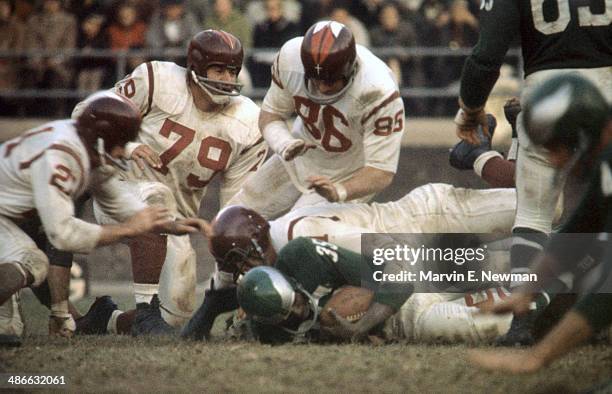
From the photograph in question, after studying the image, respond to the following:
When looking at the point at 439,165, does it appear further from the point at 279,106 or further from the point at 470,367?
the point at 470,367

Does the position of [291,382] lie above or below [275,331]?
above

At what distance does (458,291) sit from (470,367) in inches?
48.2

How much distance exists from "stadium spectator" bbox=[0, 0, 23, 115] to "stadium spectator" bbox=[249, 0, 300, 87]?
2.60 metres

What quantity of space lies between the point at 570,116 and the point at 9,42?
944 cm

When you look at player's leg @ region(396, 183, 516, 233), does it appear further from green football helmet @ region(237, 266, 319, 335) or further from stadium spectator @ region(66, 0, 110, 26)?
stadium spectator @ region(66, 0, 110, 26)

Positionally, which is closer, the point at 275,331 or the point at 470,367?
the point at 470,367

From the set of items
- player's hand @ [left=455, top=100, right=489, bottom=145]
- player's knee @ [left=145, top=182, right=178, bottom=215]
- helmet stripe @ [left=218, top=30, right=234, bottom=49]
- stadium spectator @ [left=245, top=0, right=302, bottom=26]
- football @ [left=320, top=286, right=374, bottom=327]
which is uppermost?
helmet stripe @ [left=218, top=30, right=234, bottom=49]

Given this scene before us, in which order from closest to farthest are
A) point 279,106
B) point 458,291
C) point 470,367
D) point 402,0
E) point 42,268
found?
point 470,367 → point 42,268 → point 458,291 → point 279,106 → point 402,0

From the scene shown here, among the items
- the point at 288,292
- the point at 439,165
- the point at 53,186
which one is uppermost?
the point at 53,186

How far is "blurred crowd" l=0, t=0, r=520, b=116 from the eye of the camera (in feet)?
39.2

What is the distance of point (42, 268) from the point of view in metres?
5.53

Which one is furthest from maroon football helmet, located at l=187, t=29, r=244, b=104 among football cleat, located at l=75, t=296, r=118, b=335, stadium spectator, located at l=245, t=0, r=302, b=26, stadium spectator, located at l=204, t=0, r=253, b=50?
stadium spectator, located at l=245, t=0, r=302, b=26

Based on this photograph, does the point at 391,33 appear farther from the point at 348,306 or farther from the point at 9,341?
the point at 9,341

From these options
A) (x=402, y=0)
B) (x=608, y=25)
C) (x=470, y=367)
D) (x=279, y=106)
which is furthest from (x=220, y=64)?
(x=402, y=0)
